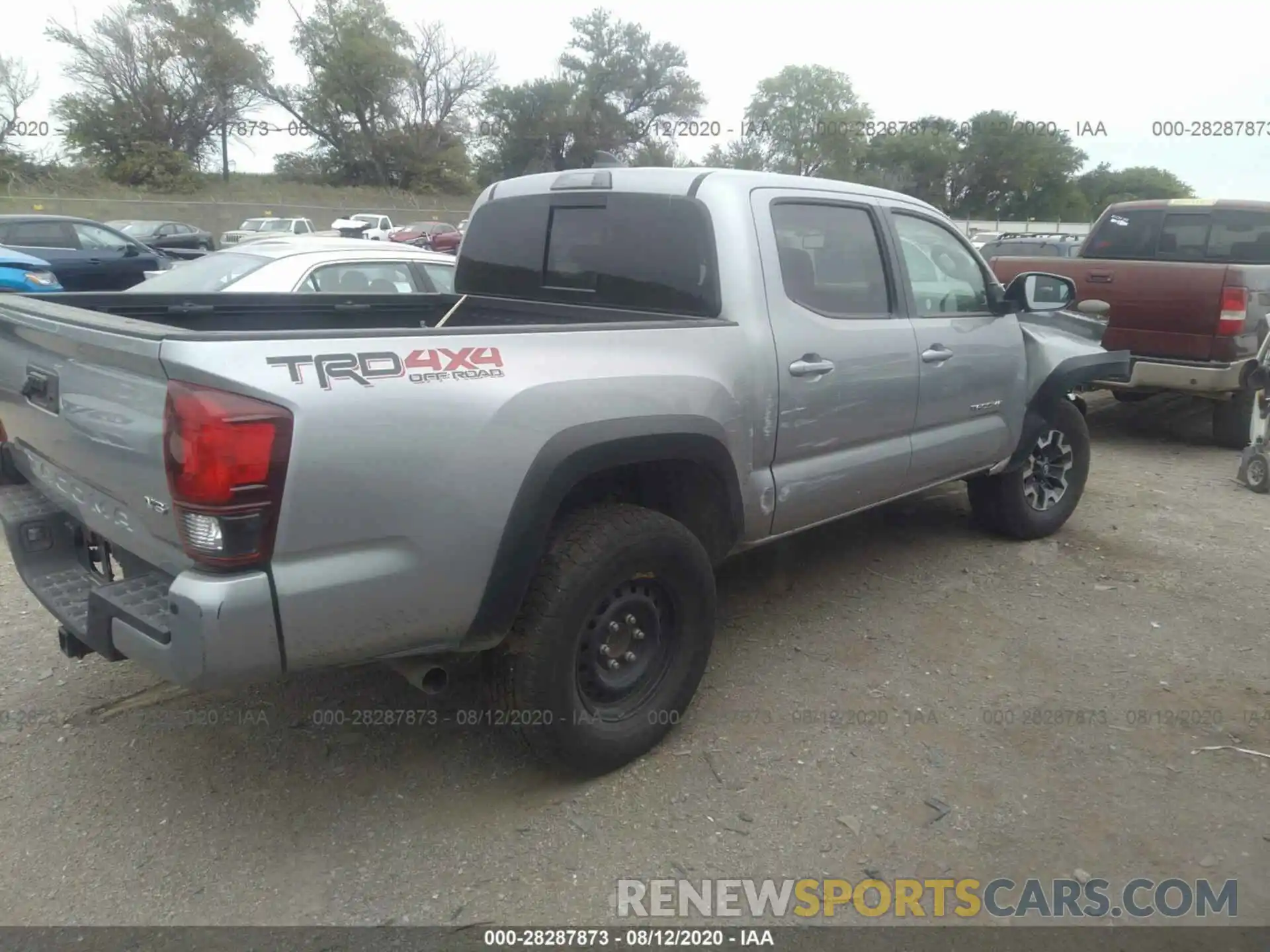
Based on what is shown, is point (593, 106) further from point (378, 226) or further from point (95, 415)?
point (95, 415)

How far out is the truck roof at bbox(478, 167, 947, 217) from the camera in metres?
3.60

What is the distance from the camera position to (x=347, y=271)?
6809mm

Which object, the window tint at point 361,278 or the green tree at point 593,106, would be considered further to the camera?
the green tree at point 593,106

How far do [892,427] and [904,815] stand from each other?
1.71 metres

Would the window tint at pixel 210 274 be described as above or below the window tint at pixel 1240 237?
below

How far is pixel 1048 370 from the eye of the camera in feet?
16.9

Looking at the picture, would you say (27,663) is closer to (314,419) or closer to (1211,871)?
(314,419)

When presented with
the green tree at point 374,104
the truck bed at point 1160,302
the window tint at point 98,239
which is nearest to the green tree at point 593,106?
the green tree at point 374,104

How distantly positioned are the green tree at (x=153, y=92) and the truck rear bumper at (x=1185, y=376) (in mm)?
45189

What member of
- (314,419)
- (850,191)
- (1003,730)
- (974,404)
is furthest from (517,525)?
(974,404)

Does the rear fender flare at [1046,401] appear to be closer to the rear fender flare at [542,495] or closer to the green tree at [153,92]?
the rear fender flare at [542,495]

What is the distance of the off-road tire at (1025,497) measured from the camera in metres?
5.35

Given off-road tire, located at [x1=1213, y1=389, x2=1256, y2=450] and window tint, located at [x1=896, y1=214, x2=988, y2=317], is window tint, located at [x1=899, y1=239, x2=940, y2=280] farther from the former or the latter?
off-road tire, located at [x1=1213, y1=389, x2=1256, y2=450]

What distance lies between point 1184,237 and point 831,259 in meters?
6.24
